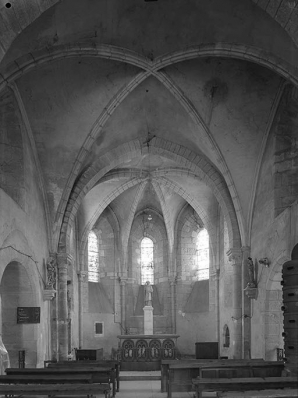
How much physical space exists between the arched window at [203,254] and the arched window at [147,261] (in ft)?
8.74

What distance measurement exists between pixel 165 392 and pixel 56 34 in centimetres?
984

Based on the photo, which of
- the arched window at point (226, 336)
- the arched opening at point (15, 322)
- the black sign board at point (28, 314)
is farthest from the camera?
the arched window at point (226, 336)

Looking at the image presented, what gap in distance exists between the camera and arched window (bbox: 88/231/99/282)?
29.3 metres

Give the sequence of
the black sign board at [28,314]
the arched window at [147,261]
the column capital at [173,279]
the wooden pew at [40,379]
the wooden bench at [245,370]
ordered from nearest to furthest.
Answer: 1. the wooden pew at [40,379]
2. the wooden bench at [245,370]
3. the black sign board at [28,314]
4. the column capital at [173,279]
5. the arched window at [147,261]

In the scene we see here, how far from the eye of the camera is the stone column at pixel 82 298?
2727cm

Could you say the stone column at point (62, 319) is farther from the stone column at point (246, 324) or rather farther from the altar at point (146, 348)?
the stone column at point (246, 324)

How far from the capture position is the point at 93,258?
96.9ft

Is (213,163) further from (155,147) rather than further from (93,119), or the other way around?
(93,119)

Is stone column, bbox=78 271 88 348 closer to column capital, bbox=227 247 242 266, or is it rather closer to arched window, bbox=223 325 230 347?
arched window, bbox=223 325 230 347

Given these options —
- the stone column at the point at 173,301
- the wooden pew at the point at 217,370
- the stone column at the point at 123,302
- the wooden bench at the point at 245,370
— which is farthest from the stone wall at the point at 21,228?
the stone column at the point at 173,301

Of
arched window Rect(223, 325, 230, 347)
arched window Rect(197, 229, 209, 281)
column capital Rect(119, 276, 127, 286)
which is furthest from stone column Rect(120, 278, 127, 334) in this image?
arched window Rect(223, 325, 230, 347)

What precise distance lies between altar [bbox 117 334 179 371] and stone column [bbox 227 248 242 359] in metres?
4.16

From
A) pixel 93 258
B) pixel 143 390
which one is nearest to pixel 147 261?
pixel 93 258

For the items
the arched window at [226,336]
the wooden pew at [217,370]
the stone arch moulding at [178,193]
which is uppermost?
the stone arch moulding at [178,193]
